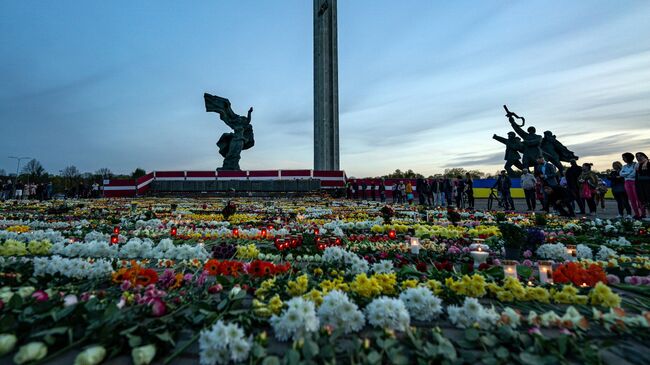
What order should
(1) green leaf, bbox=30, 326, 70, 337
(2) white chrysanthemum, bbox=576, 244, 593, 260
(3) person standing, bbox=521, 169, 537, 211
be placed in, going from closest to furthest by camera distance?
(1) green leaf, bbox=30, 326, 70, 337 < (2) white chrysanthemum, bbox=576, 244, 593, 260 < (3) person standing, bbox=521, 169, 537, 211

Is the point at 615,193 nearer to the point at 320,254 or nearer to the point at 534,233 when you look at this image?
the point at 534,233

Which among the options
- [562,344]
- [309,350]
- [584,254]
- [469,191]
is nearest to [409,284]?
[562,344]

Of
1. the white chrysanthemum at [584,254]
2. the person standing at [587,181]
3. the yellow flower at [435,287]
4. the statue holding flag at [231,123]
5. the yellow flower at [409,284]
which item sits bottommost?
the white chrysanthemum at [584,254]

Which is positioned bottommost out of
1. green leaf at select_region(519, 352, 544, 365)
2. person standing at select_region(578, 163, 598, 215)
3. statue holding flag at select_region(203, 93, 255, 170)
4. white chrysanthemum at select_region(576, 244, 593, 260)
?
white chrysanthemum at select_region(576, 244, 593, 260)

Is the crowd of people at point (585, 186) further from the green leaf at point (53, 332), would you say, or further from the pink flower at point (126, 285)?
the green leaf at point (53, 332)

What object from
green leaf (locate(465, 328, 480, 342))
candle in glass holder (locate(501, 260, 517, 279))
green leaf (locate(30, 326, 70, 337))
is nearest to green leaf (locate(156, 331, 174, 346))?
green leaf (locate(30, 326, 70, 337))

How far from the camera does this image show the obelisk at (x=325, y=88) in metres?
47.2

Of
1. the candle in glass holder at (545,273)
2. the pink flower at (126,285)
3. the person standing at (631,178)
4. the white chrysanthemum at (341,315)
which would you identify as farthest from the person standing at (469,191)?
the pink flower at (126,285)

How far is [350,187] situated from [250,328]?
88.9ft

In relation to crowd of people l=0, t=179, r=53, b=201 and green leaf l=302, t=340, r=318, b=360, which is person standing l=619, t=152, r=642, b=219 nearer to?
green leaf l=302, t=340, r=318, b=360

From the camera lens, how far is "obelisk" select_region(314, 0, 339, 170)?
47.2m

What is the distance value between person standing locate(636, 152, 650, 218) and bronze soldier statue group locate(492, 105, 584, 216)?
1.86 m

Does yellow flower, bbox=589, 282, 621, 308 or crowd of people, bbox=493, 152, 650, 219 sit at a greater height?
crowd of people, bbox=493, 152, 650, 219

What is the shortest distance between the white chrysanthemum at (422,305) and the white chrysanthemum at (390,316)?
241 mm
